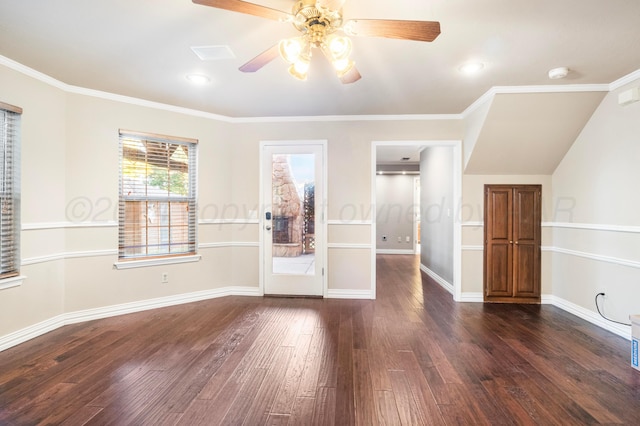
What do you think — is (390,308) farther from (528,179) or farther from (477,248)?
(528,179)

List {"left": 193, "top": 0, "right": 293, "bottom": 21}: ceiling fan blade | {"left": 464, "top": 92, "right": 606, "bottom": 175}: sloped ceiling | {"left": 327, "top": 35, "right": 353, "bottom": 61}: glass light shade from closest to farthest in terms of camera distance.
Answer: {"left": 193, "top": 0, "right": 293, "bottom": 21}: ceiling fan blade → {"left": 327, "top": 35, "right": 353, "bottom": 61}: glass light shade → {"left": 464, "top": 92, "right": 606, "bottom": 175}: sloped ceiling

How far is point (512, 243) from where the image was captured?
3830 mm

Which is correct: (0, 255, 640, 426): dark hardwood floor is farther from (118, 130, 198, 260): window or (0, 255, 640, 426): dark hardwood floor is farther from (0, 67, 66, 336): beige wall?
(118, 130, 198, 260): window

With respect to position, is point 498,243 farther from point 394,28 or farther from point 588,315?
point 394,28

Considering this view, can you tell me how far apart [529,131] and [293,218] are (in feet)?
9.85

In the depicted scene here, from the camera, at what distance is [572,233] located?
3463 millimetres

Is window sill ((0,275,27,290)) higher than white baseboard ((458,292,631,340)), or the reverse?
window sill ((0,275,27,290))

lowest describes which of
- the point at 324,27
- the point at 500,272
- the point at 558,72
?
the point at 500,272

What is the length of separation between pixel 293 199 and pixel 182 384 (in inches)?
98.5

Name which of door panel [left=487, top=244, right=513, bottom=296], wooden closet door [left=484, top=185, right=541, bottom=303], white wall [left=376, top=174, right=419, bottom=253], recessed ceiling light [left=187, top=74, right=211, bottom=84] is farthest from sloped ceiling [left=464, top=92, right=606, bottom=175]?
white wall [left=376, top=174, right=419, bottom=253]

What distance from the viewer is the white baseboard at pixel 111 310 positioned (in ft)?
8.70

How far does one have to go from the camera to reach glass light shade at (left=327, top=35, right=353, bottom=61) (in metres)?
1.72

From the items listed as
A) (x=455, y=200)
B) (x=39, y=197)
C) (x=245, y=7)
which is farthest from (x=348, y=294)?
(x=39, y=197)

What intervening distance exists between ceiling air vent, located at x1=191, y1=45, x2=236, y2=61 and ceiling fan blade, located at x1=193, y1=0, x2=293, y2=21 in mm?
917
